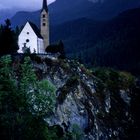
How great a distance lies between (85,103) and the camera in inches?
3839

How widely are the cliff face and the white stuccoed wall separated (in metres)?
10.6

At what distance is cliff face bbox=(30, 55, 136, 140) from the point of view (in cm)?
9406

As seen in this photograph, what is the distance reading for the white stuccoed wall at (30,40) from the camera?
108250 mm

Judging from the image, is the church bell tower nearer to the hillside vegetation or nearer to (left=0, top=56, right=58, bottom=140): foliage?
the hillside vegetation

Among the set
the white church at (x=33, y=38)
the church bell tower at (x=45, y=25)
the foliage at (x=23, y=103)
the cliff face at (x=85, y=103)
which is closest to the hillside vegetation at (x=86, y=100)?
the cliff face at (x=85, y=103)

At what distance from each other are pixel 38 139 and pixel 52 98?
443cm

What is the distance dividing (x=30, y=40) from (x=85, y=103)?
21.3 metres

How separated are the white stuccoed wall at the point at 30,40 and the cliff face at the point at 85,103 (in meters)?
10.6

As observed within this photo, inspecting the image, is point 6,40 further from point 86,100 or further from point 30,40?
point 86,100

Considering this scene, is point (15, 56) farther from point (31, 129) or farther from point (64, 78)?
point (31, 129)

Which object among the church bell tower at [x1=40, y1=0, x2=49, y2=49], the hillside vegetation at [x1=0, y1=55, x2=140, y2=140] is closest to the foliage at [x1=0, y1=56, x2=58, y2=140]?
the hillside vegetation at [x1=0, y1=55, x2=140, y2=140]

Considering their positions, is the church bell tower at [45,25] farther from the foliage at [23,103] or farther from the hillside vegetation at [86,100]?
the foliage at [23,103]

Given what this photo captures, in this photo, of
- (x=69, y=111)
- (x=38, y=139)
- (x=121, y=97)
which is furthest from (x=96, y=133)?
(x=38, y=139)

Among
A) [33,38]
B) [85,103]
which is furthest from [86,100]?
[33,38]
